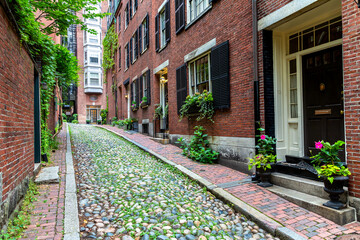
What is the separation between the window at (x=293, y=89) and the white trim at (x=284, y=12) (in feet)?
3.52

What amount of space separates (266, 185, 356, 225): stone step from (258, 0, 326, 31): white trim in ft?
11.1

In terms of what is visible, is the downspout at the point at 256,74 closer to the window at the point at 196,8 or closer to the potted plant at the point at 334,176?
the potted plant at the point at 334,176

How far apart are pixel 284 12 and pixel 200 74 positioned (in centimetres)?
371

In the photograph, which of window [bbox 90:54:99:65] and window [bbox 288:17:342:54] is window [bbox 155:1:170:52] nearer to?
window [bbox 288:17:342:54]

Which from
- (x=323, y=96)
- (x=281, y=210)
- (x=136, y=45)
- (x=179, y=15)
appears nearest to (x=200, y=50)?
(x=179, y=15)

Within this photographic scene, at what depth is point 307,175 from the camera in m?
4.49

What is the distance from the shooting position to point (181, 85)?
366 inches

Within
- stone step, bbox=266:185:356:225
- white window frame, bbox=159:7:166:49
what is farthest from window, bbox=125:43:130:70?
stone step, bbox=266:185:356:225

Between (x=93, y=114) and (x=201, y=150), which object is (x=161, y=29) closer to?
(x=201, y=150)

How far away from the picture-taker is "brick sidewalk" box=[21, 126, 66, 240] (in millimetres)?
2939

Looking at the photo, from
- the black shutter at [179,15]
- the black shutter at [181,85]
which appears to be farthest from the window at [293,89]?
the black shutter at [179,15]

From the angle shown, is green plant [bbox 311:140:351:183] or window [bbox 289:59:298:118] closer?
green plant [bbox 311:140:351:183]

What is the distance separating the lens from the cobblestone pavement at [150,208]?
3264 mm

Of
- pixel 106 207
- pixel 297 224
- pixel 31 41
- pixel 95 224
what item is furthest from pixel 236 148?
pixel 31 41
